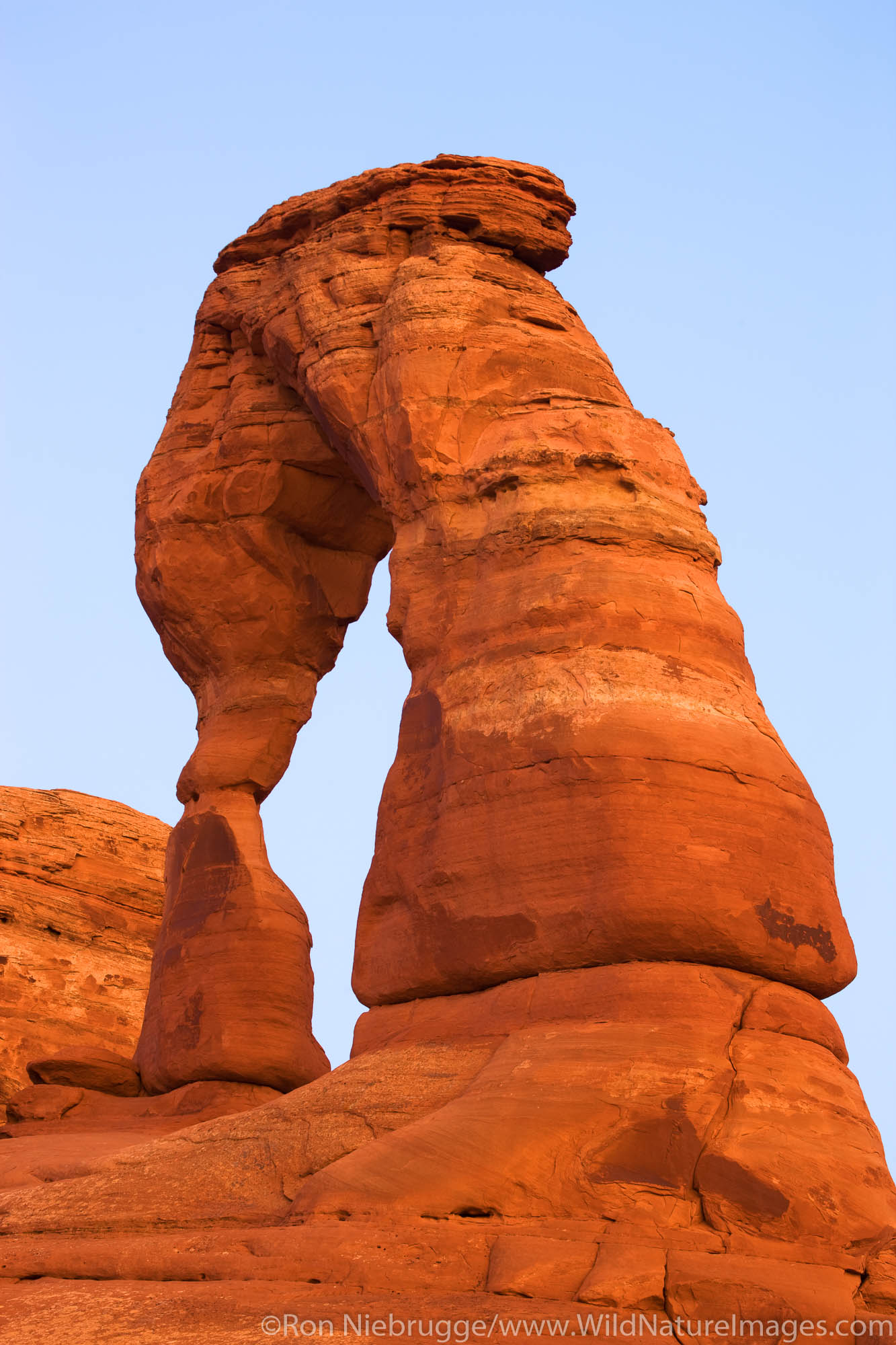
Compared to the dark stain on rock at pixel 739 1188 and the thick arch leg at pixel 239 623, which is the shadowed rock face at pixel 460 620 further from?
the dark stain on rock at pixel 739 1188

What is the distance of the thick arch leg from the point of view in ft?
44.7

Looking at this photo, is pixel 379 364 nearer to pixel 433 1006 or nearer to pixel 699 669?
pixel 699 669

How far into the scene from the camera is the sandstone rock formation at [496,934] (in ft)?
22.5

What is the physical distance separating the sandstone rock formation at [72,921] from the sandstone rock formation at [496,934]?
215 inches

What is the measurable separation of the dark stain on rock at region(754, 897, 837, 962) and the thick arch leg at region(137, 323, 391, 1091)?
5.89 meters

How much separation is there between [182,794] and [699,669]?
269 inches

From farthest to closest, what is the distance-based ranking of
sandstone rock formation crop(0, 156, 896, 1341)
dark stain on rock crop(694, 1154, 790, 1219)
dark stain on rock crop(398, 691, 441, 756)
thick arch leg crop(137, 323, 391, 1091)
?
1. thick arch leg crop(137, 323, 391, 1091)
2. dark stain on rock crop(398, 691, 441, 756)
3. dark stain on rock crop(694, 1154, 790, 1219)
4. sandstone rock formation crop(0, 156, 896, 1341)

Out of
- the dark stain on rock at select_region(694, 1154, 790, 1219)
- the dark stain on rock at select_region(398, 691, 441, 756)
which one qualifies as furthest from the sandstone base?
the dark stain on rock at select_region(398, 691, 441, 756)

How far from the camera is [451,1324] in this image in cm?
586

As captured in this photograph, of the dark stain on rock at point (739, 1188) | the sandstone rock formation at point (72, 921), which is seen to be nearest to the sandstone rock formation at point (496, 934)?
the dark stain on rock at point (739, 1188)

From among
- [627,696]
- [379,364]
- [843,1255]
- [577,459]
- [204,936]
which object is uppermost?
[379,364]

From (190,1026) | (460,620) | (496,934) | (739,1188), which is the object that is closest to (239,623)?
(190,1026)

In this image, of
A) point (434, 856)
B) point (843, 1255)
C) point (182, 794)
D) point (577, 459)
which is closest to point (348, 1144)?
point (434, 856)

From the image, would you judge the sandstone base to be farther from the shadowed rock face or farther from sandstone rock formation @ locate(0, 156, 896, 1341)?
the shadowed rock face
